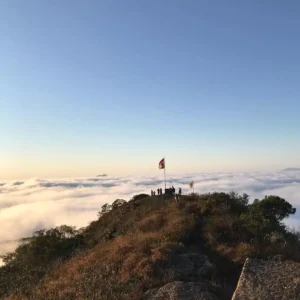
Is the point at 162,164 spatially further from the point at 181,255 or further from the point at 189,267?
the point at 189,267

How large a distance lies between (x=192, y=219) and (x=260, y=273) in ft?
30.5

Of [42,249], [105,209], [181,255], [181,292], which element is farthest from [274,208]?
[105,209]

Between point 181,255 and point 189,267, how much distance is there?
55.4 inches

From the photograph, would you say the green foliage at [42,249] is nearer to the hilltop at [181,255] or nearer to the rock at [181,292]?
the hilltop at [181,255]

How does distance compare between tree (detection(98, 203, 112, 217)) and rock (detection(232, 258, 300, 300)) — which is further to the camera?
tree (detection(98, 203, 112, 217))

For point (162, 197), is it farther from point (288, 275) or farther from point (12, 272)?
→ point (288, 275)

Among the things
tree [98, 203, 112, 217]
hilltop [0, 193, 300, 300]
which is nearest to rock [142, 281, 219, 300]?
hilltop [0, 193, 300, 300]

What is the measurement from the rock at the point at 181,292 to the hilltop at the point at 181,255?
38 mm

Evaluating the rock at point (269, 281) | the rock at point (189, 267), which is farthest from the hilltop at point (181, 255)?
the rock at point (269, 281)

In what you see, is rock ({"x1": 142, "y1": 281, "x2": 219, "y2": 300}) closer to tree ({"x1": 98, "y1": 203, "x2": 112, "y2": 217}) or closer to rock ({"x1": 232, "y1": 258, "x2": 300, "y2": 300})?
rock ({"x1": 232, "y1": 258, "x2": 300, "y2": 300})

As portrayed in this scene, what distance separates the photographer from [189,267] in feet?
49.7

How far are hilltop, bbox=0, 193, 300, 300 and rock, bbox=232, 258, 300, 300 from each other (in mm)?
1183

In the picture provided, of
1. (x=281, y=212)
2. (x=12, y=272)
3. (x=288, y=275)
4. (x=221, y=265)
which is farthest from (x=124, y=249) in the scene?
(x=12, y=272)

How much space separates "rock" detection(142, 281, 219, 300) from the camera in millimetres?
11891
